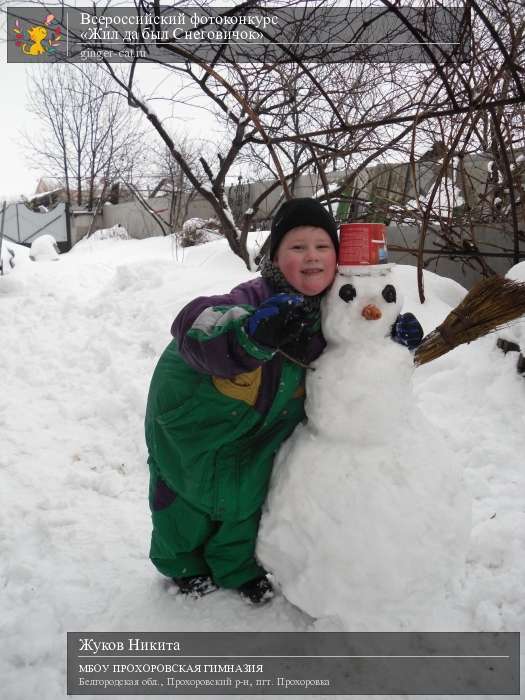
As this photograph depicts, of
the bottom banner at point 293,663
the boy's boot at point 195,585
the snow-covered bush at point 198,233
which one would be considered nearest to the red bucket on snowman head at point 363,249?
the bottom banner at point 293,663

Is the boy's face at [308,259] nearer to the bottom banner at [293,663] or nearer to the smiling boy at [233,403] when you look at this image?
the smiling boy at [233,403]

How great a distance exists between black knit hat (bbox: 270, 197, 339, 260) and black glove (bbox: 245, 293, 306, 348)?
30 cm

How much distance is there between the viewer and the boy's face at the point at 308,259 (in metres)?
1.27

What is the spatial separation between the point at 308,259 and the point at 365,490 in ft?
1.94

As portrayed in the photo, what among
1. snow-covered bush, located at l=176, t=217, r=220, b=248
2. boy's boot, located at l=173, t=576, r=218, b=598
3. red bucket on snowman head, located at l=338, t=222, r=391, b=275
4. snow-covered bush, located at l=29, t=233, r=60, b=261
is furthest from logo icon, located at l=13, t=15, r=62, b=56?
snow-covered bush, located at l=29, t=233, r=60, b=261

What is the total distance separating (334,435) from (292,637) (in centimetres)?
63

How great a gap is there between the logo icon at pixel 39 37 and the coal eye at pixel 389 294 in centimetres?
263

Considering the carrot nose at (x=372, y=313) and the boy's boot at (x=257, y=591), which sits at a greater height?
the carrot nose at (x=372, y=313)

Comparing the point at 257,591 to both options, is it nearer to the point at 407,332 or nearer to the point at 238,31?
the point at 407,332

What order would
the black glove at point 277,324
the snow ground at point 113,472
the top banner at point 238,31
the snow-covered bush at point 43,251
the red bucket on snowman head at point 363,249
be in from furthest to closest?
the snow-covered bush at point 43,251 → the top banner at point 238,31 → the snow ground at point 113,472 → the red bucket on snowman head at point 363,249 → the black glove at point 277,324

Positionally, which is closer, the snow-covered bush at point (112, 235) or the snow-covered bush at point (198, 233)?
the snow-covered bush at point (198, 233)

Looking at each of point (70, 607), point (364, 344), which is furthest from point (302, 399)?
point (70, 607)

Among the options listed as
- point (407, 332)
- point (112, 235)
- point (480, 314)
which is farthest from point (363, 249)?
point (112, 235)

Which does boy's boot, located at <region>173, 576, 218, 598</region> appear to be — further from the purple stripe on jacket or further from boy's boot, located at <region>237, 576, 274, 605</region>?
the purple stripe on jacket
